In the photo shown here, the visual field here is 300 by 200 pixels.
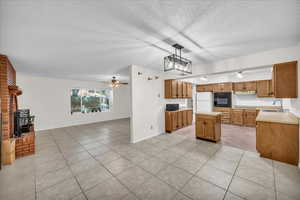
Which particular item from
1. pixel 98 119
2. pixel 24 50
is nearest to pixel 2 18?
pixel 24 50

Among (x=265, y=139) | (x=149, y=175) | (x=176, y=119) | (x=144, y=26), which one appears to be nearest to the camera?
(x=144, y=26)

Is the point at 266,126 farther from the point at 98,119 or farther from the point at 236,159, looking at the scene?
the point at 98,119

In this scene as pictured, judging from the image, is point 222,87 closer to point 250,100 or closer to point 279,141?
point 250,100

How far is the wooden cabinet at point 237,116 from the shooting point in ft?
18.4

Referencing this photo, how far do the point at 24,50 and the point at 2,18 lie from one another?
4.38ft

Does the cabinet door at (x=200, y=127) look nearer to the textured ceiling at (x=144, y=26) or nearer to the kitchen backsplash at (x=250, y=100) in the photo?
the textured ceiling at (x=144, y=26)

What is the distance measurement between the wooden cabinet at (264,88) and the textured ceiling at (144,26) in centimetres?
359

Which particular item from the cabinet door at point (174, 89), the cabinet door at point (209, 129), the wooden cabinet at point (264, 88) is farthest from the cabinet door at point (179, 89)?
the wooden cabinet at point (264, 88)

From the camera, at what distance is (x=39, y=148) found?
3.44 meters

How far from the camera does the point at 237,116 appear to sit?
5711 millimetres

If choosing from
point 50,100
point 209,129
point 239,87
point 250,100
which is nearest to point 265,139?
point 209,129

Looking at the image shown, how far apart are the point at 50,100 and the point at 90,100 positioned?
1.89 m

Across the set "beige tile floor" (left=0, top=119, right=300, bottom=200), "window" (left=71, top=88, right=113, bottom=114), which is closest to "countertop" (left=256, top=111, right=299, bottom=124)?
"beige tile floor" (left=0, top=119, right=300, bottom=200)

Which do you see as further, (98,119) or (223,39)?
(98,119)
